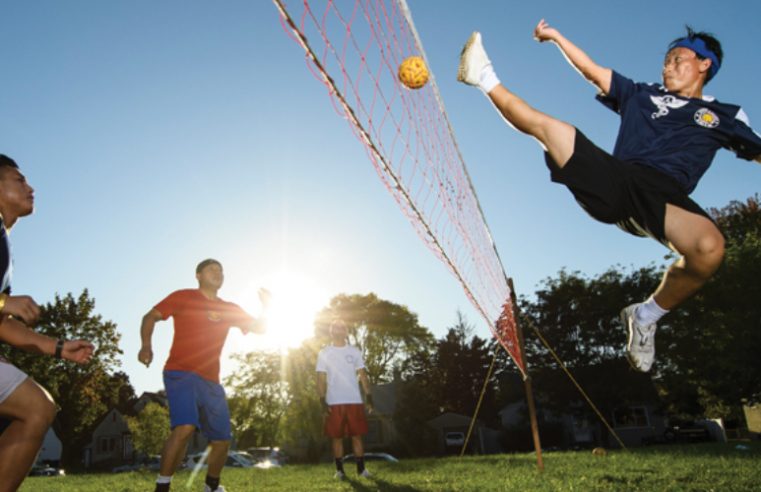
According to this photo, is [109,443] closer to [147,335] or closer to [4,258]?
[147,335]

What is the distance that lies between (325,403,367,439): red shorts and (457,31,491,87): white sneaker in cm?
513

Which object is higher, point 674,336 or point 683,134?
point 674,336

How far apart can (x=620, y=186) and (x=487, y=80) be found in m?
0.96

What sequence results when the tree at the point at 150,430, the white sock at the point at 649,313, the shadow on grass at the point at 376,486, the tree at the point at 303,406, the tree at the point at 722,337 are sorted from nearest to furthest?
the white sock at the point at 649,313 → the shadow on grass at the point at 376,486 → the tree at the point at 722,337 → the tree at the point at 303,406 → the tree at the point at 150,430

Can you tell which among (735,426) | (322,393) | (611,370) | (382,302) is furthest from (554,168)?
(735,426)

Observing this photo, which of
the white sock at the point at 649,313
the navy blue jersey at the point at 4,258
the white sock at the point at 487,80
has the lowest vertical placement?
the white sock at the point at 649,313

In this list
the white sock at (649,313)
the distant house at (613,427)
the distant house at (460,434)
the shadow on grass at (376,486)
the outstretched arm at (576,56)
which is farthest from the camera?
the distant house at (460,434)

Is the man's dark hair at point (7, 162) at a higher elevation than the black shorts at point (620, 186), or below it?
higher

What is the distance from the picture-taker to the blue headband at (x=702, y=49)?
10.9ft

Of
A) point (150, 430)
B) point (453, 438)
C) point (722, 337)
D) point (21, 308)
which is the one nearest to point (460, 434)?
point (453, 438)

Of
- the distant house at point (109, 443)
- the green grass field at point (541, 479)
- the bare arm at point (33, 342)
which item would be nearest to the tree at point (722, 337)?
the green grass field at point (541, 479)

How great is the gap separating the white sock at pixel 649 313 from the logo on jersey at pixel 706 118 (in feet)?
3.47

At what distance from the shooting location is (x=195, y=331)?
15.7 feet

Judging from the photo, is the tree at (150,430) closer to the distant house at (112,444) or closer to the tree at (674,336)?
the distant house at (112,444)
